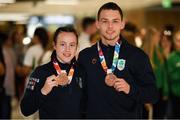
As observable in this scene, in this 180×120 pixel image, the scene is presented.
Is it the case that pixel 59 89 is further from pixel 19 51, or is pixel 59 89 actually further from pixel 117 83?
pixel 19 51

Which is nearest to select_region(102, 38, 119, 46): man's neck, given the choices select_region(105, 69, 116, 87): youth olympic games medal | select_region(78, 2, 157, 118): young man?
select_region(78, 2, 157, 118): young man

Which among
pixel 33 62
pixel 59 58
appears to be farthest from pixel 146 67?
pixel 33 62

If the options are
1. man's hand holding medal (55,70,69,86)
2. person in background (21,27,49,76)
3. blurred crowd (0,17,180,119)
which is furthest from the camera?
blurred crowd (0,17,180,119)

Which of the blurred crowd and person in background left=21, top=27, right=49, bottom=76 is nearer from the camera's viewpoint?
person in background left=21, top=27, right=49, bottom=76

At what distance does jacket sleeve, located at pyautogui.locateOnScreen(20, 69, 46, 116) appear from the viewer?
3.98 meters

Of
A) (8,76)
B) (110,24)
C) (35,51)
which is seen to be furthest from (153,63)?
(110,24)

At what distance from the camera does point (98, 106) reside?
404 centimetres

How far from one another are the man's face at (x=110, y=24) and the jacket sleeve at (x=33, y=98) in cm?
61

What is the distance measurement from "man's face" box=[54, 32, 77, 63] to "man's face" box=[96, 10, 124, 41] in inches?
9.6

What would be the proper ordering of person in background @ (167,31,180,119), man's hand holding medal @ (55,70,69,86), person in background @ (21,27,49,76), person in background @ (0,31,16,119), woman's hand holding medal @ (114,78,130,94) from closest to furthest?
woman's hand holding medal @ (114,78,130,94)
man's hand holding medal @ (55,70,69,86)
person in background @ (0,31,16,119)
person in background @ (21,27,49,76)
person in background @ (167,31,180,119)

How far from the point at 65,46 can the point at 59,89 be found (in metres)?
0.33

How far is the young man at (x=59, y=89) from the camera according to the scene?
4.01 m

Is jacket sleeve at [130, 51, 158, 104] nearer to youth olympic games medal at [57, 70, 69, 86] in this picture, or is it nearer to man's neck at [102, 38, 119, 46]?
man's neck at [102, 38, 119, 46]

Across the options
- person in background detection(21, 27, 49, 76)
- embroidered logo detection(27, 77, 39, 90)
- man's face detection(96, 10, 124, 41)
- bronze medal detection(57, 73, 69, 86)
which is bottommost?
person in background detection(21, 27, 49, 76)
